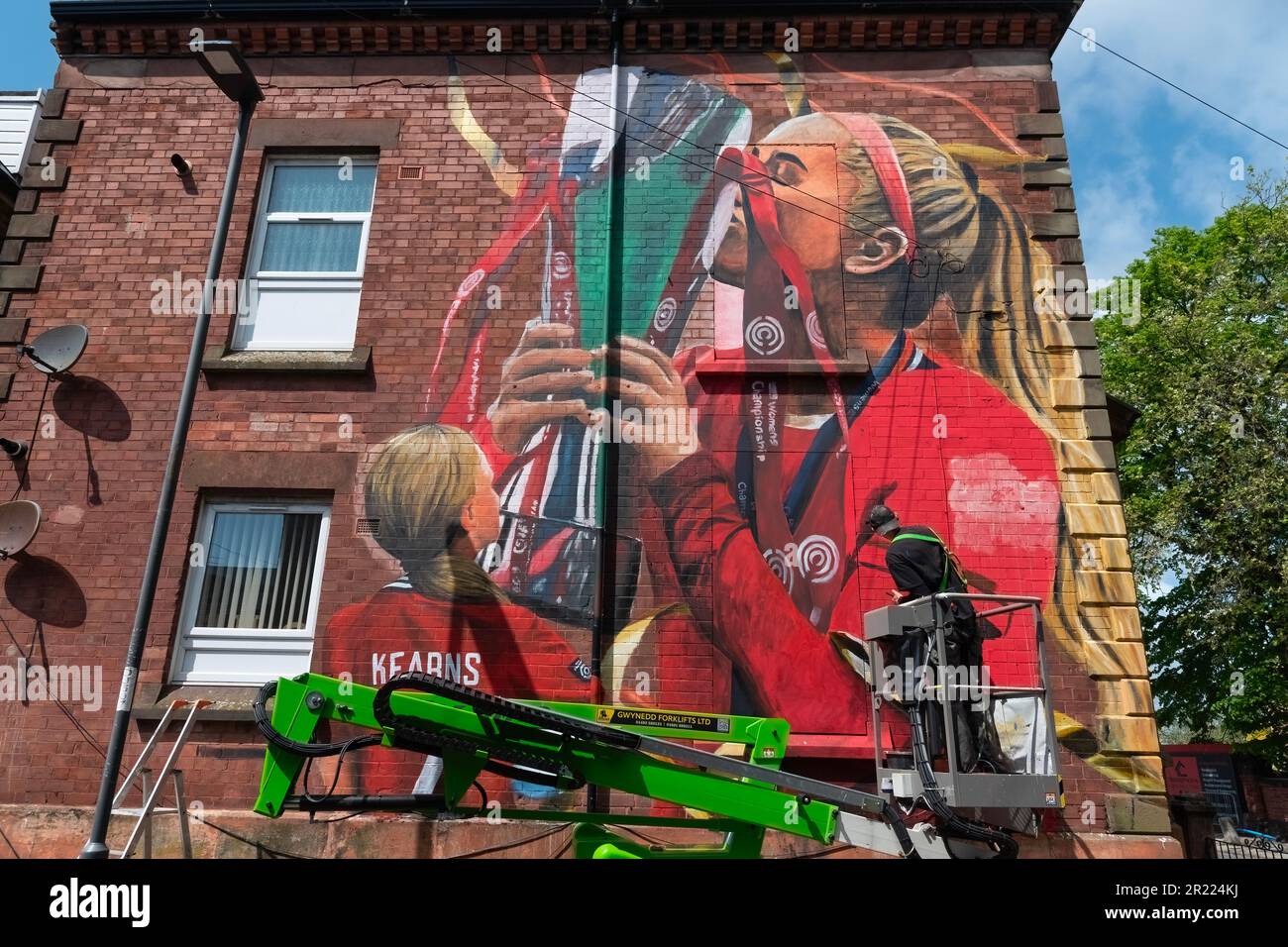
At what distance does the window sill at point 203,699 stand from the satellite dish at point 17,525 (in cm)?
181

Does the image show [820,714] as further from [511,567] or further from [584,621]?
[511,567]

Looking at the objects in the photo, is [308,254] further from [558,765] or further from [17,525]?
[558,765]

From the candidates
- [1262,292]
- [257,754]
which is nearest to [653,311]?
[257,754]

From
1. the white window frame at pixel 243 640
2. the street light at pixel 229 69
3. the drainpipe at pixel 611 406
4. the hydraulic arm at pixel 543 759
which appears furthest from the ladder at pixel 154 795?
the street light at pixel 229 69

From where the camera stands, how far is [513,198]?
884 centimetres

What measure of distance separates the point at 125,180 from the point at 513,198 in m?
4.36

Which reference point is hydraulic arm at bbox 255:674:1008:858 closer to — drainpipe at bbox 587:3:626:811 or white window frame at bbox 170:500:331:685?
drainpipe at bbox 587:3:626:811

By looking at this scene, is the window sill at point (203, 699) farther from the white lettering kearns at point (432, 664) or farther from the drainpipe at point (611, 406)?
the drainpipe at point (611, 406)

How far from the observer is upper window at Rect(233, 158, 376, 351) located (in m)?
8.60

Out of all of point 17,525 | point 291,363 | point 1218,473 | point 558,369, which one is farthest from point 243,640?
point 1218,473

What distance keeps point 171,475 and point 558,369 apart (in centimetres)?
355

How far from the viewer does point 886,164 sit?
29.0 feet

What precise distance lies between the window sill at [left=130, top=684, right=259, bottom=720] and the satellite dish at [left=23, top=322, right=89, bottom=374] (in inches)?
133
